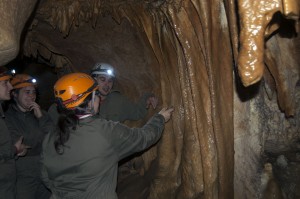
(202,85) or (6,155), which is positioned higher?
(202,85)

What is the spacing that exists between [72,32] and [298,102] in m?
3.14

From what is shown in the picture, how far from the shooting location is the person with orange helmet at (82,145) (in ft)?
7.68

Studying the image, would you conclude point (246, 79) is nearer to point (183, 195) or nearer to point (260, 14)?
point (260, 14)

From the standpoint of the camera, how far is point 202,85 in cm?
299

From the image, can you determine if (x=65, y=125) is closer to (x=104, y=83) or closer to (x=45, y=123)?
(x=45, y=123)

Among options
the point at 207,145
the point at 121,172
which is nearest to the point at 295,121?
the point at 207,145

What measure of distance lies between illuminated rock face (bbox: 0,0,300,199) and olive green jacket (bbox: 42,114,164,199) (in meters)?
0.87

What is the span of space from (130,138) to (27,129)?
1644 mm

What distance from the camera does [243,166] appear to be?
3.30 metres

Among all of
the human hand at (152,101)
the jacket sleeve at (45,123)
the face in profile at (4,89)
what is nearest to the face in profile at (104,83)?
the human hand at (152,101)

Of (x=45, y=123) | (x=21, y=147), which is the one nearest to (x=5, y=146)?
(x=21, y=147)

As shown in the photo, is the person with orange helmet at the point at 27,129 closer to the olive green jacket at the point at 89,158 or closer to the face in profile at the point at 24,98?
the face in profile at the point at 24,98

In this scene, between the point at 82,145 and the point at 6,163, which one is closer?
Answer: the point at 82,145

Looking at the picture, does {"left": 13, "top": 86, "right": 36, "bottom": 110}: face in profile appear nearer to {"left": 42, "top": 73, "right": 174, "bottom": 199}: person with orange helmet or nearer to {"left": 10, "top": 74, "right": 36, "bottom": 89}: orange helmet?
{"left": 10, "top": 74, "right": 36, "bottom": 89}: orange helmet
